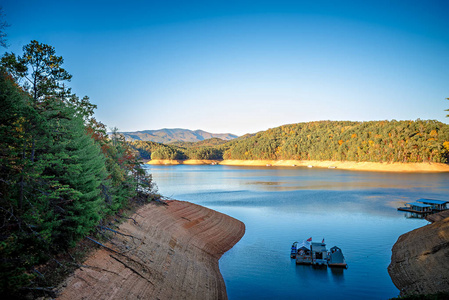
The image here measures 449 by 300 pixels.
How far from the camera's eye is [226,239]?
87.4 feet

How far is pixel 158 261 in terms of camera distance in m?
16.4

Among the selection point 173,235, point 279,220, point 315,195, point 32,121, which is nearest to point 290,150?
point 315,195

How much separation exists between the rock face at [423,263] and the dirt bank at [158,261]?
10851mm

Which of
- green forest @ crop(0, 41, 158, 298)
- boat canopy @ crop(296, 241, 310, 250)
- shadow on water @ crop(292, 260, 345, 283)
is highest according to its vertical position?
green forest @ crop(0, 41, 158, 298)

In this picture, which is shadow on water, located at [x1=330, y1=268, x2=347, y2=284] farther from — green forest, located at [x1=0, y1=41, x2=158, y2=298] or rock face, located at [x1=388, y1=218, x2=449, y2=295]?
green forest, located at [x1=0, y1=41, x2=158, y2=298]

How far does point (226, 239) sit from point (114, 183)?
11.3 metres

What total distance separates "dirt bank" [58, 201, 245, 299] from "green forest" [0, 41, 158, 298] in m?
1.36

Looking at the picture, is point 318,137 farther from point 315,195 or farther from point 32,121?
point 32,121

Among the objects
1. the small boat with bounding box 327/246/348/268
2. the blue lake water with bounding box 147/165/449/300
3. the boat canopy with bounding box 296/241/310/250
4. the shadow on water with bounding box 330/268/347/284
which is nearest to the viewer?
the blue lake water with bounding box 147/165/449/300

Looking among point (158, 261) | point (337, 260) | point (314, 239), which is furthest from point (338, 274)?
point (158, 261)

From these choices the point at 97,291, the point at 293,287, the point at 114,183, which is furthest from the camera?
the point at 114,183

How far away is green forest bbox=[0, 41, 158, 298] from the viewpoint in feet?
30.3

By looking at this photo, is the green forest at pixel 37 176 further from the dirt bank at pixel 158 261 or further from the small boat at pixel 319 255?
the small boat at pixel 319 255

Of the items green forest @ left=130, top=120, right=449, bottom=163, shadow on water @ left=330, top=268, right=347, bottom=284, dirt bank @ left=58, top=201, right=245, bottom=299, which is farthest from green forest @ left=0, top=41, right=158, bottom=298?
green forest @ left=130, top=120, right=449, bottom=163
